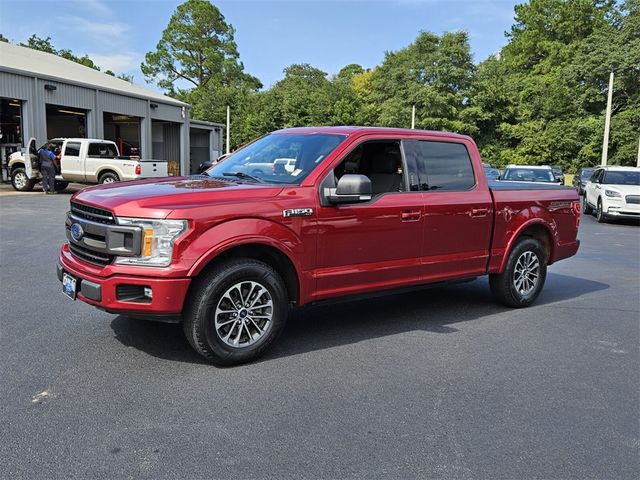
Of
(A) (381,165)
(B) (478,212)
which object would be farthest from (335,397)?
(B) (478,212)

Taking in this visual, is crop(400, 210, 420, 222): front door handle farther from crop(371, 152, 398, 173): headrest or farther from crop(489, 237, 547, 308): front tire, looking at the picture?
crop(489, 237, 547, 308): front tire

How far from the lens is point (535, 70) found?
5806 centimetres

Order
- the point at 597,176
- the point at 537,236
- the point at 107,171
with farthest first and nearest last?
the point at 107,171
the point at 597,176
the point at 537,236

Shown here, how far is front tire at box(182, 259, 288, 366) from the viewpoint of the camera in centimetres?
427

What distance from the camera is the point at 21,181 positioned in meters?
21.5

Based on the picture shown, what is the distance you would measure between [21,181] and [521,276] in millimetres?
20396

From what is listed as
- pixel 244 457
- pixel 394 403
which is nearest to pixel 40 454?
pixel 244 457

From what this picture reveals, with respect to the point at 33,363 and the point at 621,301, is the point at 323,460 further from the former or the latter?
the point at 621,301

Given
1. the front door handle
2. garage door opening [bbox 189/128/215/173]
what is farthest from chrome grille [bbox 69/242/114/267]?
garage door opening [bbox 189/128/215/173]

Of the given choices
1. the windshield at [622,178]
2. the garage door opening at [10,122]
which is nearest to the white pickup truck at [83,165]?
the garage door opening at [10,122]

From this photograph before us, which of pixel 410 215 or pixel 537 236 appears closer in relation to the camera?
pixel 410 215

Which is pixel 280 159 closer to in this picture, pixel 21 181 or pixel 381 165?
pixel 381 165

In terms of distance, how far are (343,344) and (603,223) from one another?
15.0m

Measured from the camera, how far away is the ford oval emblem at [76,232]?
179 inches
